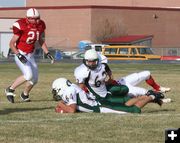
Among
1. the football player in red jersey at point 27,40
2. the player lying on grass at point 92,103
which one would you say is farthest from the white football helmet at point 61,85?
the football player in red jersey at point 27,40

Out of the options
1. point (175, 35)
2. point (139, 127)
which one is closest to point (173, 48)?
point (175, 35)

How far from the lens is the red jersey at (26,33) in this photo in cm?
1477

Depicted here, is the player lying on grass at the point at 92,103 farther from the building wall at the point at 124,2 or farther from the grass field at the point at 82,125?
the building wall at the point at 124,2

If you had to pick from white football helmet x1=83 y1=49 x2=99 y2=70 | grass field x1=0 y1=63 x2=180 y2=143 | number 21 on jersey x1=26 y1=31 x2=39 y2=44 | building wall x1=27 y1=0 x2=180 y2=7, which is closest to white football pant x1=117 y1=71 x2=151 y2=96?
grass field x1=0 y1=63 x2=180 y2=143

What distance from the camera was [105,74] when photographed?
12.4 m

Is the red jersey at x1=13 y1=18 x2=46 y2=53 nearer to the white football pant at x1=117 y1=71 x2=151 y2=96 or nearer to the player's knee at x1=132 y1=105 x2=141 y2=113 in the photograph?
the white football pant at x1=117 y1=71 x2=151 y2=96

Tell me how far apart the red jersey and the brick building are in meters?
50.9

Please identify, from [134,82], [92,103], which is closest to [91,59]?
[92,103]

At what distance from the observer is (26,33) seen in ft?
48.6

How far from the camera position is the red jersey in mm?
14766

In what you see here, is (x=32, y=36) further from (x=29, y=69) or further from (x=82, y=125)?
(x=82, y=125)

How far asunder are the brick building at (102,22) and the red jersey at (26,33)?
5093 centimetres

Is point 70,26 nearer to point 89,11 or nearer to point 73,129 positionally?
point 89,11

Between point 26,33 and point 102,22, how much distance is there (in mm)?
54644
